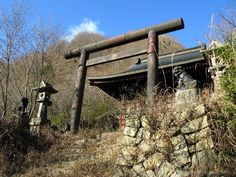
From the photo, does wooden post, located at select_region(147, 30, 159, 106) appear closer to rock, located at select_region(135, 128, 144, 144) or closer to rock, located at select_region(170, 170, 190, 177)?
rock, located at select_region(135, 128, 144, 144)

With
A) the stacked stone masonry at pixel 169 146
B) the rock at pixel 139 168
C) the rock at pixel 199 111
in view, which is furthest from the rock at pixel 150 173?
the rock at pixel 199 111

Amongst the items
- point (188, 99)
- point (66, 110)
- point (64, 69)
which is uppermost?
A: point (64, 69)

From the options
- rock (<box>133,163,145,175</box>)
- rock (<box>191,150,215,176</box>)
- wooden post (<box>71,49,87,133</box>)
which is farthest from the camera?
wooden post (<box>71,49,87,133</box>)

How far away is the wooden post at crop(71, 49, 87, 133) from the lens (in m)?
10.6

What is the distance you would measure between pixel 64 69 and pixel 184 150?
2198 cm

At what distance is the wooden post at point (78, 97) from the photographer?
10.6 meters

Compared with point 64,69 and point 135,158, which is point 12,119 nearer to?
point 135,158

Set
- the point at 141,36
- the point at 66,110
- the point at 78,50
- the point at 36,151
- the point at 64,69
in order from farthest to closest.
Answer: the point at 64,69 < the point at 66,110 < the point at 78,50 < the point at 141,36 < the point at 36,151

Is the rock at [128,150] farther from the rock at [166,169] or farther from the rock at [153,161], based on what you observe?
the rock at [166,169]

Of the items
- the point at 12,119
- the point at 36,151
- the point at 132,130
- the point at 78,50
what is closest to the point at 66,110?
the point at 78,50

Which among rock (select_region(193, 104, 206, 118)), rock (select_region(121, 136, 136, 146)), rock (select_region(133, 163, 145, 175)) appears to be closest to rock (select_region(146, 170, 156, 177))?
rock (select_region(133, 163, 145, 175))

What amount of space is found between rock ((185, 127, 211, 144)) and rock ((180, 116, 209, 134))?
0.21 ft

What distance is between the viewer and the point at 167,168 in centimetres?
558

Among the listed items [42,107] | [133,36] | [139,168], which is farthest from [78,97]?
[139,168]
